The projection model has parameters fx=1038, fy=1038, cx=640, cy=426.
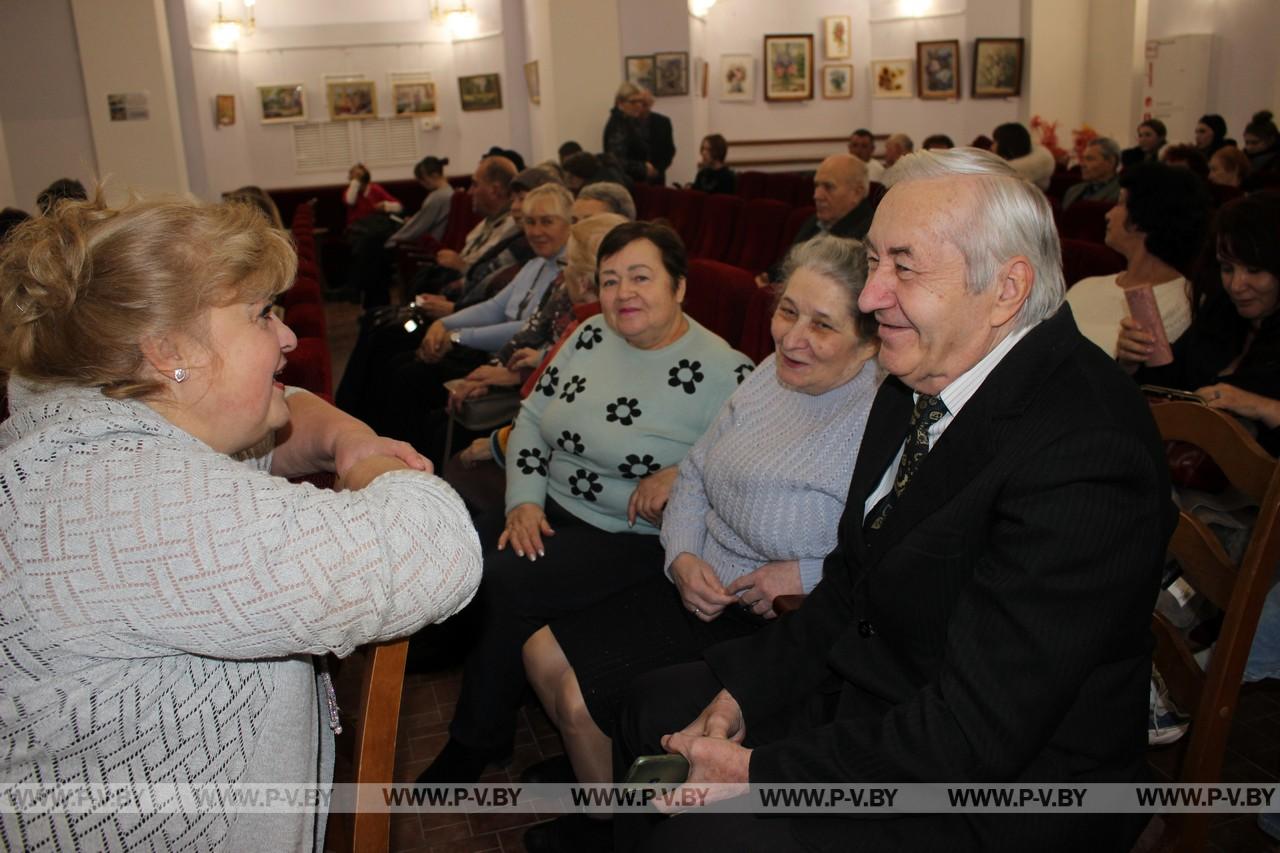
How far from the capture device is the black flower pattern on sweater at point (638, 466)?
2.78 metres

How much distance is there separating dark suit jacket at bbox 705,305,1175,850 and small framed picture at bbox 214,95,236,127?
14.3 m

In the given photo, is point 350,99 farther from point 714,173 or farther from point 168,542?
point 168,542

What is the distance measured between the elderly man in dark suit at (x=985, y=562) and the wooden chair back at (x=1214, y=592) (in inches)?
17.6

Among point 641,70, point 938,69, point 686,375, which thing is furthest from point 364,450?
point 938,69

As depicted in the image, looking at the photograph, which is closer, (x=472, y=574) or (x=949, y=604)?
(x=472, y=574)

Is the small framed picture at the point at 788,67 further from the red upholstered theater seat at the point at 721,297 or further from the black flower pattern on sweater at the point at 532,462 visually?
the black flower pattern on sweater at the point at 532,462

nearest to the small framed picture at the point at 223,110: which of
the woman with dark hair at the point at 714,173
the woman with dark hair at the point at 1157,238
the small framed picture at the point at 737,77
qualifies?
the small framed picture at the point at 737,77

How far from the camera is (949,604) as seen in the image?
60.1 inches

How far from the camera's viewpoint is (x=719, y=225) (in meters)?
7.73

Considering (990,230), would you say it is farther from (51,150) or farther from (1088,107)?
(1088,107)

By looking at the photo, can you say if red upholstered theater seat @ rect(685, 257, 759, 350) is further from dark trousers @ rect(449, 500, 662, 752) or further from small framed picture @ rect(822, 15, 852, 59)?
small framed picture @ rect(822, 15, 852, 59)

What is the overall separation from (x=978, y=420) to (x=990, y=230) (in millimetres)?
279

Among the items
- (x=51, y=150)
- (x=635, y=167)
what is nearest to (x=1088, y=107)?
(x=635, y=167)

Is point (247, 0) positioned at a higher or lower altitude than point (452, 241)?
higher
